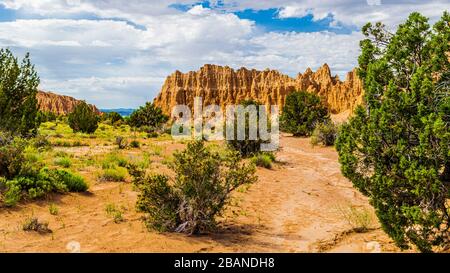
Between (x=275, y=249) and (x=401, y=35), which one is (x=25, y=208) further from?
(x=401, y=35)

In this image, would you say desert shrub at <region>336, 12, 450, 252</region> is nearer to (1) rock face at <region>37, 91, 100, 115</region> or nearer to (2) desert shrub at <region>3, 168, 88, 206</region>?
(2) desert shrub at <region>3, 168, 88, 206</region>

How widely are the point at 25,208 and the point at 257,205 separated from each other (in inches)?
227

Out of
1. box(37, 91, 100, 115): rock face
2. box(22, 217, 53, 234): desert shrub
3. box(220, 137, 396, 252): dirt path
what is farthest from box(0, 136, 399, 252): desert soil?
box(37, 91, 100, 115): rock face

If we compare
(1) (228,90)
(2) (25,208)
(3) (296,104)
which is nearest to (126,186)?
(2) (25,208)

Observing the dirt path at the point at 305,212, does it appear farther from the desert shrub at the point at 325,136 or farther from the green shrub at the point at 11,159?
the desert shrub at the point at 325,136

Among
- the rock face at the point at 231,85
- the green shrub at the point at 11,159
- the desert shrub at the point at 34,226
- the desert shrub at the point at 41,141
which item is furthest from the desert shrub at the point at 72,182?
the rock face at the point at 231,85

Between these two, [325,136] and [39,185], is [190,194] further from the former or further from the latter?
[325,136]

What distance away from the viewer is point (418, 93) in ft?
21.0

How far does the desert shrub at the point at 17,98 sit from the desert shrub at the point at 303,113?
28902 mm

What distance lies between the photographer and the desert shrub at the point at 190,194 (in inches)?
326

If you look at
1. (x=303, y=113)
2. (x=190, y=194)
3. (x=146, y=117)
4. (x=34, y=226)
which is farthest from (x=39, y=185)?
(x=146, y=117)

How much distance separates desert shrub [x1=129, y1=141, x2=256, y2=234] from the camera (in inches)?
326

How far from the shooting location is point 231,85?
359 feet

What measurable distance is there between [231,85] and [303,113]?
70.5 meters
